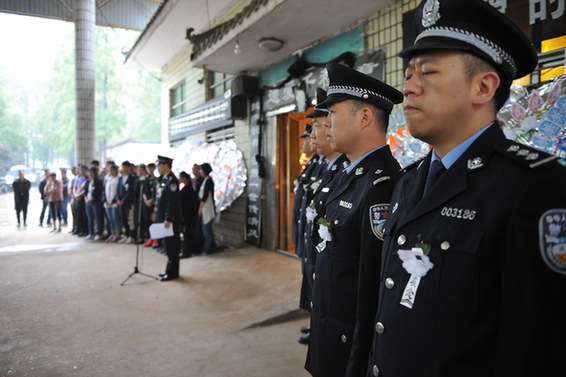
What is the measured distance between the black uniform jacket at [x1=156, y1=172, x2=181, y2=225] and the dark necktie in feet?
16.0

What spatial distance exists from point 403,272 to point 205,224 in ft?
21.8

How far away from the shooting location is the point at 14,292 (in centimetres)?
521

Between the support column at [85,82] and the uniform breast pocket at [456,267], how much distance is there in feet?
45.5

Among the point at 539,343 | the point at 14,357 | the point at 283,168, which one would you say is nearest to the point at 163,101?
the point at 283,168

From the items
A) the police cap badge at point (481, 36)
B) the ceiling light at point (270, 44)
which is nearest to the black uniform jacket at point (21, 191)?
the ceiling light at point (270, 44)

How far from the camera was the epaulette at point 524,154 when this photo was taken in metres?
0.92

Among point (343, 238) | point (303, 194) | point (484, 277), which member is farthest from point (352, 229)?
point (303, 194)

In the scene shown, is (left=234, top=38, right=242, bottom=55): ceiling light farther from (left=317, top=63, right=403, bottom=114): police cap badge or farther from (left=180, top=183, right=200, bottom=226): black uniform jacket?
(left=317, top=63, right=403, bottom=114): police cap badge

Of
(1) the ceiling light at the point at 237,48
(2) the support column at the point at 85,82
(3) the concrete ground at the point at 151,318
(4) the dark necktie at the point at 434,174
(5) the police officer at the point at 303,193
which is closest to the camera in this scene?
(4) the dark necktie at the point at 434,174

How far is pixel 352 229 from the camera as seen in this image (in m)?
1.72

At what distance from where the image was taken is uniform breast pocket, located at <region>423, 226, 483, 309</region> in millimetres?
961

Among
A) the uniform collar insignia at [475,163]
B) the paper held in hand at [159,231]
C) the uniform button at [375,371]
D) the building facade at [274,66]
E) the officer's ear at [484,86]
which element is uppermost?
the building facade at [274,66]

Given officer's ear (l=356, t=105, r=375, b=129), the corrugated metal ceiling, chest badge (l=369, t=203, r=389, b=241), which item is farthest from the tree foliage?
chest badge (l=369, t=203, r=389, b=241)

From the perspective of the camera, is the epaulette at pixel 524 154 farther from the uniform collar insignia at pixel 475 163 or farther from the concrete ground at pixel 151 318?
the concrete ground at pixel 151 318
